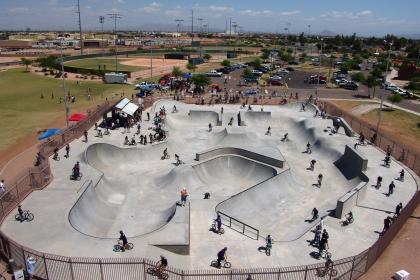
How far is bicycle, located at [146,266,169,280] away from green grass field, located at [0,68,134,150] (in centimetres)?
2668

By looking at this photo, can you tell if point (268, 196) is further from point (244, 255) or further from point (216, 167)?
point (244, 255)

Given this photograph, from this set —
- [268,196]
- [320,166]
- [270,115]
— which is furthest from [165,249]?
[270,115]

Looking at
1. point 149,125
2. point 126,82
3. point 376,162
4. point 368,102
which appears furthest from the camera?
point 126,82

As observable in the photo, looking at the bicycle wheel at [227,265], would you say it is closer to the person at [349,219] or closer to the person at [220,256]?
the person at [220,256]

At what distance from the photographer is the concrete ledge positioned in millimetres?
29300

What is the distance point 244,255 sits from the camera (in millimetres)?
17750

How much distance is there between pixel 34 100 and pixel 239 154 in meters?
39.5

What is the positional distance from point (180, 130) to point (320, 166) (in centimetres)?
1622

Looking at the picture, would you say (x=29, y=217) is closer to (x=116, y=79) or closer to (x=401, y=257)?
(x=401, y=257)

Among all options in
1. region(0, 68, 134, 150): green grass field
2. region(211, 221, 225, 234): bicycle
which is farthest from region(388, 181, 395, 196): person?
region(0, 68, 134, 150): green grass field

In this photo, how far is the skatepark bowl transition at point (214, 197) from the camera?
58.0ft

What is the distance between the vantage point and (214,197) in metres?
26.1

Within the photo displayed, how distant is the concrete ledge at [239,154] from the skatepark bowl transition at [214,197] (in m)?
0.09

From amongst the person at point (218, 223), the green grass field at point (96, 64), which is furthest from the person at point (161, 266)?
the green grass field at point (96, 64)
